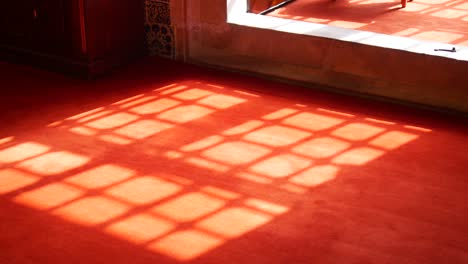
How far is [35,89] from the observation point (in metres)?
5.12

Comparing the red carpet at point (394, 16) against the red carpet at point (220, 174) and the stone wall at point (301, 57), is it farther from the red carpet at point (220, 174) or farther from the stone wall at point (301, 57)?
the red carpet at point (220, 174)

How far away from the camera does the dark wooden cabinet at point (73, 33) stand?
5152mm

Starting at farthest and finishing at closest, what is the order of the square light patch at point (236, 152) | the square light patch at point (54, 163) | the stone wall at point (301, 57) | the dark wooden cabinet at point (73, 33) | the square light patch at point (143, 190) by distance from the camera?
the dark wooden cabinet at point (73, 33) < the stone wall at point (301, 57) < the square light patch at point (236, 152) < the square light patch at point (54, 163) < the square light patch at point (143, 190)

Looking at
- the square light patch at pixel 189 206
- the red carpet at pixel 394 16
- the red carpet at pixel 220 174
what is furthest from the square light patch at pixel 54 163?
the red carpet at pixel 394 16

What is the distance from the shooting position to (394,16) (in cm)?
620

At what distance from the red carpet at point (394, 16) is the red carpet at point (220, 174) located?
112 centimetres

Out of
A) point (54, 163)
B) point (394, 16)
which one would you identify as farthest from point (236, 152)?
point (394, 16)

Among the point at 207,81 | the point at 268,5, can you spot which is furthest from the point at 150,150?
the point at 268,5

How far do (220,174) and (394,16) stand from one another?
2.75m

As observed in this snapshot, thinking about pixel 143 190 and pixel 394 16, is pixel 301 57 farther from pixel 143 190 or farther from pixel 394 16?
pixel 143 190

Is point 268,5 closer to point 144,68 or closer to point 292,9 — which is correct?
point 292,9

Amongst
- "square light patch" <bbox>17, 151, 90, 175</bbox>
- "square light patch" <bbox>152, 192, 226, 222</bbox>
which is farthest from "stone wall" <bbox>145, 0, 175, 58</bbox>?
"square light patch" <bbox>152, 192, 226, 222</bbox>

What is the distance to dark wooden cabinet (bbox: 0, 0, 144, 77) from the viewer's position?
5.15 m

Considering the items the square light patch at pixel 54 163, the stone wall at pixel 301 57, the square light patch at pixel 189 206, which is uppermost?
the stone wall at pixel 301 57
